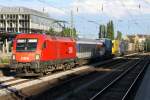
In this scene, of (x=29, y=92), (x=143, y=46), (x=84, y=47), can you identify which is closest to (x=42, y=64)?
(x=29, y=92)

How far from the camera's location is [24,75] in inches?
1080

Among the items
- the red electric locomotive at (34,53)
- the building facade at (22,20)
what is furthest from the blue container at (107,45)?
the building facade at (22,20)

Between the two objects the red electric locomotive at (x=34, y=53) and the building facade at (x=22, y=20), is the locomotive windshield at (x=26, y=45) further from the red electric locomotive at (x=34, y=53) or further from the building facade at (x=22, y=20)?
the building facade at (x=22, y=20)

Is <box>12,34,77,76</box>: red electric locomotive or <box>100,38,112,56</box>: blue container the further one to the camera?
<box>100,38,112,56</box>: blue container

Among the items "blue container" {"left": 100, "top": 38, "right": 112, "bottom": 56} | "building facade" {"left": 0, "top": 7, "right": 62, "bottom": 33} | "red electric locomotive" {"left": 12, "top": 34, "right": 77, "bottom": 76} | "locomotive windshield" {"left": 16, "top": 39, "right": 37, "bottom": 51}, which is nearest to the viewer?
"red electric locomotive" {"left": 12, "top": 34, "right": 77, "bottom": 76}

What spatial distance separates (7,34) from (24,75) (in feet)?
88.9

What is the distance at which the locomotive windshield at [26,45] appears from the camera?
28.4 m

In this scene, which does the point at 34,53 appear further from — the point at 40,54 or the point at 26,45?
A: the point at 26,45

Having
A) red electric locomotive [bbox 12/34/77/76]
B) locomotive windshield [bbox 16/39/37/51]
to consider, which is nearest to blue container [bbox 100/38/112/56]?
red electric locomotive [bbox 12/34/77/76]

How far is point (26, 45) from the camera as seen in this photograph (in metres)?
28.7

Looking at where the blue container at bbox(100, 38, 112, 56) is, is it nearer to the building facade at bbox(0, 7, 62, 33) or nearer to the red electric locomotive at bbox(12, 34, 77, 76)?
the red electric locomotive at bbox(12, 34, 77, 76)

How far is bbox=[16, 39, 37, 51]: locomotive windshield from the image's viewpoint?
93.3 ft

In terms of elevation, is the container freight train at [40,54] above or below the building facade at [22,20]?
below

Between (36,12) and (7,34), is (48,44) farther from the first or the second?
(36,12)
